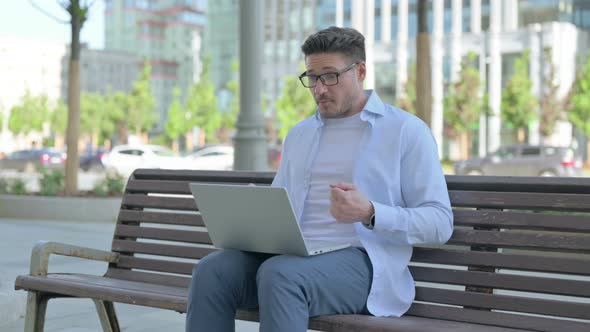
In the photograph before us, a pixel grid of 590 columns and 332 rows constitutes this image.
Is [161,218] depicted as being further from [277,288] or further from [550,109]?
[550,109]

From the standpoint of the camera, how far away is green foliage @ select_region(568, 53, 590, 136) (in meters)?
44.7

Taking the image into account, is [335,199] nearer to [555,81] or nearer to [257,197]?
[257,197]

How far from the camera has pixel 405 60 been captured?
66.1 m

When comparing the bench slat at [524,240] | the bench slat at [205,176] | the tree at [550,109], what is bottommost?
the bench slat at [524,240]

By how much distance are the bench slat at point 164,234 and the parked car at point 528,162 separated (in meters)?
25.0

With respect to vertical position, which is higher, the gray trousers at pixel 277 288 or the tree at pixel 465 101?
the tree at pixel 465 101

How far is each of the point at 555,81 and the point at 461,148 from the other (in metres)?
9.90

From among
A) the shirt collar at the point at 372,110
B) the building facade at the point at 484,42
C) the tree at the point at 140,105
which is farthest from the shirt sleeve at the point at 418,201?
the tree at the point at 140,105

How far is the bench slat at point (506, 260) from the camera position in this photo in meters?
3.22

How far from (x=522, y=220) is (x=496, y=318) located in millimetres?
388

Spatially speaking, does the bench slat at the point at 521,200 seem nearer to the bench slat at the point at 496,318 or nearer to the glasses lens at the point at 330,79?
the bench slat at the point at 496,318

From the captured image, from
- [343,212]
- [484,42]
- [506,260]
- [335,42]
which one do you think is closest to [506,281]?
[506,260]

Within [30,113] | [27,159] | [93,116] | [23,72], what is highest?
[23,72]

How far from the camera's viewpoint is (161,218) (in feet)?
14.5
